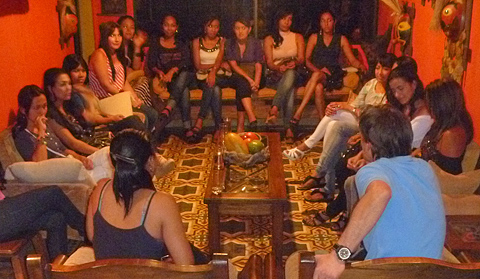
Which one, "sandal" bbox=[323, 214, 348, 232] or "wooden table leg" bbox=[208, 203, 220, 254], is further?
"sandal" bbox=[323, 214, 348, 232]

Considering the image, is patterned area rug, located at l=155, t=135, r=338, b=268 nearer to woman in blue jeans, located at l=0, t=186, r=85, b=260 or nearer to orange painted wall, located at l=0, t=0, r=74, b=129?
woman in blue jeans, located at l=0, t=186, r=85, b=260

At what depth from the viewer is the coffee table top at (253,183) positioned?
3.27m

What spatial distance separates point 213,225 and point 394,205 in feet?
5.09

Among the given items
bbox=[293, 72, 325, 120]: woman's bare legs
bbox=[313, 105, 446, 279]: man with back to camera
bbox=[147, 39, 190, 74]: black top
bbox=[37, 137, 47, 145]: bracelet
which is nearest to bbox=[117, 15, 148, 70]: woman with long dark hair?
bbox=[147, 39, 190, 74]: black top

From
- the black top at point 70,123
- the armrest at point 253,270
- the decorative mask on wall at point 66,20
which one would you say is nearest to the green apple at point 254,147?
the black top at point 70,123

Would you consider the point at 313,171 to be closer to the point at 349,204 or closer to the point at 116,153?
the point at 349,204

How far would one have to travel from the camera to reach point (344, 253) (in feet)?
5.97

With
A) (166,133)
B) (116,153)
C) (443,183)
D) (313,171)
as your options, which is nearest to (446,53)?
(313,171)

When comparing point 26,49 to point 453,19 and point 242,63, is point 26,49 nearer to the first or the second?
point 242,63

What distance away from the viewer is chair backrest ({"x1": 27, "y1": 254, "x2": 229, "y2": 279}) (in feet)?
5.59

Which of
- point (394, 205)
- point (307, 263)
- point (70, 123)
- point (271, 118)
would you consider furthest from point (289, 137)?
point (307, 263)

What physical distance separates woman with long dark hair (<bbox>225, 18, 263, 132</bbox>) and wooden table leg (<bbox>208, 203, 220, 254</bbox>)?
2567mm

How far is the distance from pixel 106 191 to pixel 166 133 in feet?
12.6

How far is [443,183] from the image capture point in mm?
3119
